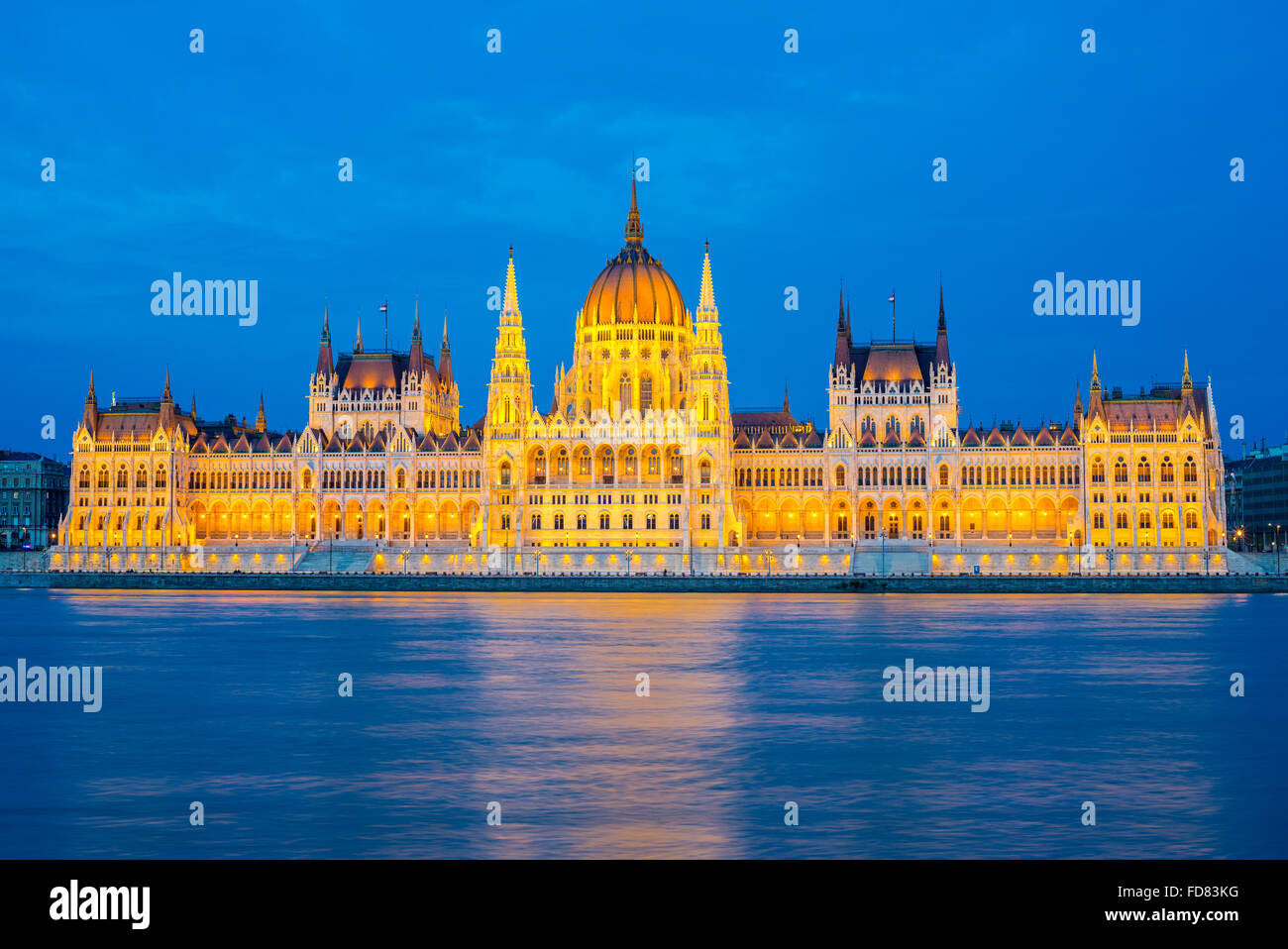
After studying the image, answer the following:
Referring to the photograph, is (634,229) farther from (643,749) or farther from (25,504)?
(643,749)

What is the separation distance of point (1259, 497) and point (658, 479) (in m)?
85.0

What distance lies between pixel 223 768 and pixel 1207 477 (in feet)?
338

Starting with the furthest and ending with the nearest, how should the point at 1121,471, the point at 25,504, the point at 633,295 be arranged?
the point at 25,504 < the point at 633,295 < the point at 1121,471

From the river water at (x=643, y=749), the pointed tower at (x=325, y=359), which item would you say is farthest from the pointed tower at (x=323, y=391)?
the river water at (x=643, y=749)

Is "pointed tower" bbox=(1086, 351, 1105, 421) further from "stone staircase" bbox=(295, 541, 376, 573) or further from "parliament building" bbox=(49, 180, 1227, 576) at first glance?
"stone staircase" bbox=(295, 541, 376, 573)

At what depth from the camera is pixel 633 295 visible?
→ 409 feet

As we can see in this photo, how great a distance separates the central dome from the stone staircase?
2875cm

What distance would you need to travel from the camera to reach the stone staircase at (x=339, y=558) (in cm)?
11225

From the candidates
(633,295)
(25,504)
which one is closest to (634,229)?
(633,295)

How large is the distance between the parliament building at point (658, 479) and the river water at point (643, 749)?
56.0 m

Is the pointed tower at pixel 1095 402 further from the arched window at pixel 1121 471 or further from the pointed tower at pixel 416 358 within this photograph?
the pointed tower at pixel 416 358
